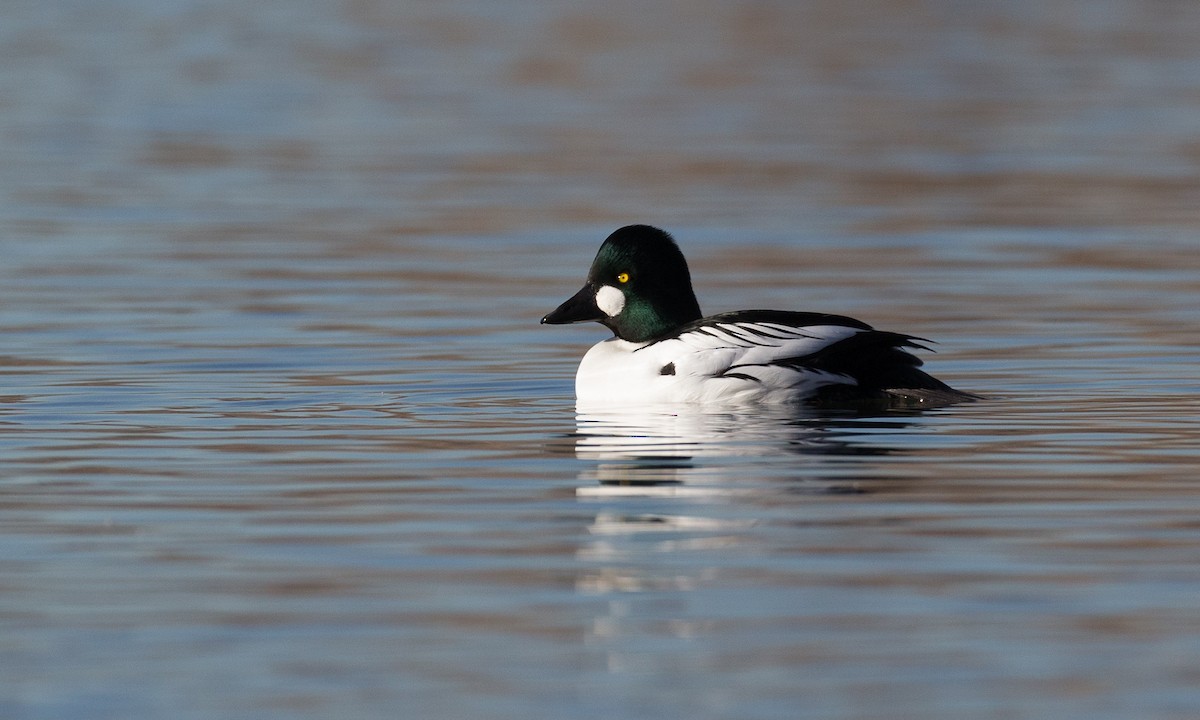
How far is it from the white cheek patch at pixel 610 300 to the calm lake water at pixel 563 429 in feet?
1.70

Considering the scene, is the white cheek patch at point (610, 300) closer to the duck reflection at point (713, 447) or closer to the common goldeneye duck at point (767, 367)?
the common goldeneye duck at point (767, 367)

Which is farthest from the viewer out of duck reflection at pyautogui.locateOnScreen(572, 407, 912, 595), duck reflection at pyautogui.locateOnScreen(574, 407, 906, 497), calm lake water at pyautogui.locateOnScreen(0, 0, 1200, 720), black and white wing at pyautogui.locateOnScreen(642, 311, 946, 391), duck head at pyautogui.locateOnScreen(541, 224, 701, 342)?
duck head at pyautogui.locateOnScreen(541, 224, 701, 342)

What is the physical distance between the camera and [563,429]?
390 inches

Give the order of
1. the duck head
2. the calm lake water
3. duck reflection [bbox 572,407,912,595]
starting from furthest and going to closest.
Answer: the duck head
duck reflection [bbox 572,407,912,595]
the calm lake water

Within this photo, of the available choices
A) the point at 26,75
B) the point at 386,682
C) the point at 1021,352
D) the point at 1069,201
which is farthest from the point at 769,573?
the point at 26,75

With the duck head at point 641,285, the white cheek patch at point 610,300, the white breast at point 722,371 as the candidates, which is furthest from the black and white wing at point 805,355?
the white cheek patch at point 610,300

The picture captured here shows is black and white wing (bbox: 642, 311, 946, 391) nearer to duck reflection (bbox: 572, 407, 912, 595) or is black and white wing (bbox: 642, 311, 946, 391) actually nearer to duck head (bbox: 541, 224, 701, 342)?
duck reflection (bbox: 572, 407, 912, 595)

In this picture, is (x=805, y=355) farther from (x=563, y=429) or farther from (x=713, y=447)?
(x=713, y=447)

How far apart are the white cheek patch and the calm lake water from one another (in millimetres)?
518

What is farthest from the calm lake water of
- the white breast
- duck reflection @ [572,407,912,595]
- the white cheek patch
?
the white cheek patch

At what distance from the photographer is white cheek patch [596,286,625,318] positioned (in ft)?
36.7

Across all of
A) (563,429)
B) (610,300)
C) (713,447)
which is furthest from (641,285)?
(713,447)

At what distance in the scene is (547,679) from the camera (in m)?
5.58

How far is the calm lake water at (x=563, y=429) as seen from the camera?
5.74m
